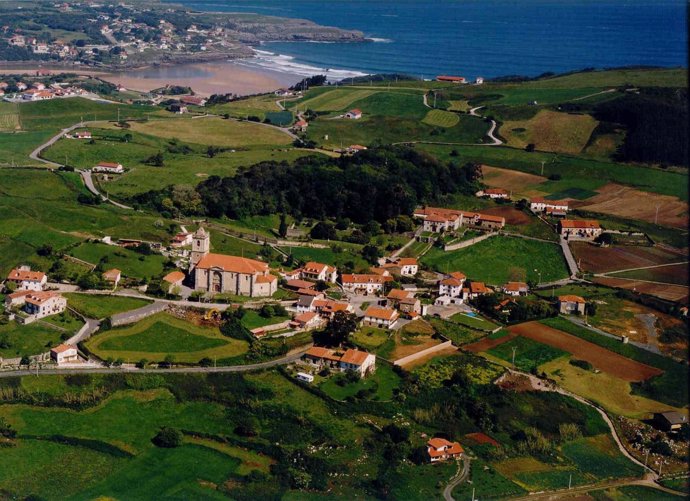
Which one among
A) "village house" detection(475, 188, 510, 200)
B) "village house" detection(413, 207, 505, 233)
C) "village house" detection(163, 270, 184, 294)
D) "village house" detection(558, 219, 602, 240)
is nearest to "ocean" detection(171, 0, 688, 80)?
"village house" detection(475, 188, 510, 200)

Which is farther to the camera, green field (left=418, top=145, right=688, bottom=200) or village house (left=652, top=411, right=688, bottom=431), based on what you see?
green field (left=418, top=145, right=688, bottom=200)

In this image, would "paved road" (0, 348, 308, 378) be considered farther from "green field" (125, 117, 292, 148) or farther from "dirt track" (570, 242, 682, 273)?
"green field" (125, 117, 292, 148)

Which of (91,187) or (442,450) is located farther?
(91,187)

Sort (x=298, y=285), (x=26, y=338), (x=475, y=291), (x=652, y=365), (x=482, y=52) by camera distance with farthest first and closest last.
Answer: (x=482, y=52)
(x=475, y=291)
(x=298, y=285)
(x=652, y=365)
(x=26, y=338)

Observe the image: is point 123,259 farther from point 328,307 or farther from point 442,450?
point 442,450

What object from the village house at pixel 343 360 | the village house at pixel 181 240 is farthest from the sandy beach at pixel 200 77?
the village house at pixel 343 360

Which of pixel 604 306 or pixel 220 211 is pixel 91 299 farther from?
pixel 604 306

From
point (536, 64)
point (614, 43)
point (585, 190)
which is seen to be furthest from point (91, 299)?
point (614, 43)

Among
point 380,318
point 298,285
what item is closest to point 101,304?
point 298,285
